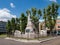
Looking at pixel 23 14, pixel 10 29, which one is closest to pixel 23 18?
pixel 23 14

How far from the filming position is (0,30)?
118750mm

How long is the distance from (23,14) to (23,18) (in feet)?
5.99

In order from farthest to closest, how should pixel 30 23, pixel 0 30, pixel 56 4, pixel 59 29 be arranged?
pixel 0 30, pixel 59 29, pixel 56 4, pixel 30 23

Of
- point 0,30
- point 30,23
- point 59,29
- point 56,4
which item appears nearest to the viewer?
point 30,23

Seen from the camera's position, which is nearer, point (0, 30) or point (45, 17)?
point (45, 17)

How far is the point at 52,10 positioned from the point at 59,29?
3647 centimetres

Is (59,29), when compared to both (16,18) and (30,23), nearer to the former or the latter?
(16,18)

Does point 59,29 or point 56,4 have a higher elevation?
point 56,4

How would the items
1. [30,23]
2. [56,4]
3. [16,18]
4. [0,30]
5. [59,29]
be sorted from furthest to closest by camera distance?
[0,30]
[59,29]
[16,18]
[56,4]
[30,23]

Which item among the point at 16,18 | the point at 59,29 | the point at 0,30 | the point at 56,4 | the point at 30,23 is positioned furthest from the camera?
the point at 0,30

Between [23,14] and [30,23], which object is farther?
[23,14]

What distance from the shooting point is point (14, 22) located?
81.1m

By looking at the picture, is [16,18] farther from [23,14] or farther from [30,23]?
[30,23]

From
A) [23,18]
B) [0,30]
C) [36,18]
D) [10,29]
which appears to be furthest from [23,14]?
[0,30]
